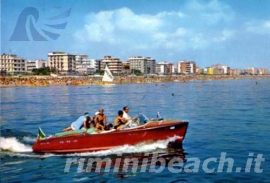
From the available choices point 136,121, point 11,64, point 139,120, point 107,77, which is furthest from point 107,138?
point 11,64

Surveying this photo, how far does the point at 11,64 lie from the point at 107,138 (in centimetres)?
18489

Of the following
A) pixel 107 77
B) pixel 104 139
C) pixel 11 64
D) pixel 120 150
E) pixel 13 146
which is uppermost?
pixel 11 64

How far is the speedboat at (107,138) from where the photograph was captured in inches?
722

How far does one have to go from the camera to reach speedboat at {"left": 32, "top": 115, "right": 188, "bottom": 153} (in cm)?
1834

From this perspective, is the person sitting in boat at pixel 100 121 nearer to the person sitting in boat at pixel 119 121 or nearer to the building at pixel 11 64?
the person sitting in boat at pixel 119 121

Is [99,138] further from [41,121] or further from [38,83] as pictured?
[38,83]

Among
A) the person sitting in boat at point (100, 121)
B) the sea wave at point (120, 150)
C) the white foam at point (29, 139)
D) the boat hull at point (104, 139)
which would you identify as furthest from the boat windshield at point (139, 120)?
the white foam at point (29, 139)

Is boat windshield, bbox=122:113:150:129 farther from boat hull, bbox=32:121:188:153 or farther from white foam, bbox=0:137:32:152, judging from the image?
white foam, bbox=0:137:32:152

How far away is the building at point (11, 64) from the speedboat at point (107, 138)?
170m

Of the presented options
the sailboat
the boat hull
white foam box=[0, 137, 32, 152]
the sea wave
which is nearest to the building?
the sailboat

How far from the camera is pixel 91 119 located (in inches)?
771

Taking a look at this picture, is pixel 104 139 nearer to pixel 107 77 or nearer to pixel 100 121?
pixel 100 121

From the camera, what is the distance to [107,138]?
60.2 feet

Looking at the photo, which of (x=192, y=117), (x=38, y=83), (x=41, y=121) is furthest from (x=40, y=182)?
(x=38, y=83)
